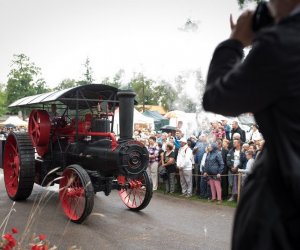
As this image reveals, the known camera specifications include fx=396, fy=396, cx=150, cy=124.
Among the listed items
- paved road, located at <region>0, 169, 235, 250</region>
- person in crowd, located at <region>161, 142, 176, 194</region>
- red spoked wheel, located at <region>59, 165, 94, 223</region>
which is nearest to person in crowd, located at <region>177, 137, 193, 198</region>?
person in crowd, located at <region>161, 142, 176, 194</region>

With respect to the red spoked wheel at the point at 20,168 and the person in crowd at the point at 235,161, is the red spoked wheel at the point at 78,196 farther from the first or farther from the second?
the person in crowd at the point at 235,161

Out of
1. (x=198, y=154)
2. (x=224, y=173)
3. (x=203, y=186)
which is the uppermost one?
(x=198, y=154)

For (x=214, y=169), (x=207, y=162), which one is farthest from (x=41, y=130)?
(x=214, y=169)

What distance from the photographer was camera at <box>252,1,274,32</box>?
1257mm

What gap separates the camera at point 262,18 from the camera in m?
1.26

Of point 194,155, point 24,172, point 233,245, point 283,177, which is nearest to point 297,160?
point 283,177

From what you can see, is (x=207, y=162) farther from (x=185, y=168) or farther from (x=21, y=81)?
(x=21, y=81)

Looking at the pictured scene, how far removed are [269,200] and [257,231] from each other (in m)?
0.10

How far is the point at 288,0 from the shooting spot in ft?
3.80

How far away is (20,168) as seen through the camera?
26.3 ft

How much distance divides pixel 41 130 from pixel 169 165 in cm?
366

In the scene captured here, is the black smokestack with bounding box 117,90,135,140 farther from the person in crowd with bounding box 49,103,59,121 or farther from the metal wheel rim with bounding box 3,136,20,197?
the metal wheel rim with bounding box 3,136,20,197

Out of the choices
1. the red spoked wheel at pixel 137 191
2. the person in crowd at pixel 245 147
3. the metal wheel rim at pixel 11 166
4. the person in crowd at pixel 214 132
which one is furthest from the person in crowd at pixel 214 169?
the metal wheel rim at pixel 11 166

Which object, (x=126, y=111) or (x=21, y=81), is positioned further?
(x=21, y=81)
